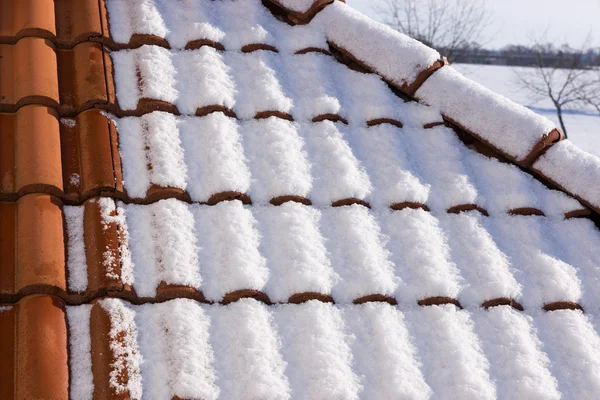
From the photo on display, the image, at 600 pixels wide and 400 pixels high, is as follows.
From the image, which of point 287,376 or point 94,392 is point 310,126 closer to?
point 287,376

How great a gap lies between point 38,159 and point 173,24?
798 millimetres

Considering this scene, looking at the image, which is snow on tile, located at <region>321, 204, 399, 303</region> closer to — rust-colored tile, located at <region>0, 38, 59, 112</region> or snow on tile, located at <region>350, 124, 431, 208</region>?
snow on tile, located at <region>350, 124, 431, 208</region>

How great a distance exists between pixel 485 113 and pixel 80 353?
1532mm

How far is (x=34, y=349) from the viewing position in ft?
4.84

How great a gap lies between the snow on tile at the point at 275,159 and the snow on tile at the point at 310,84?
0.09 metres

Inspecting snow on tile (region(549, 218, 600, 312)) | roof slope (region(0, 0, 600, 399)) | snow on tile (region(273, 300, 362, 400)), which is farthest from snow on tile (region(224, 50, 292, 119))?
snow on tile (region(549, 218, 600, 312))

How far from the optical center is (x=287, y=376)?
5.23 ft

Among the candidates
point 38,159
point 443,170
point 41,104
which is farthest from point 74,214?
point 443,170

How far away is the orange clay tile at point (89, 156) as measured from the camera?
71.4 inches

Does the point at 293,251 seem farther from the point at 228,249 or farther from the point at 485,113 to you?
the point at 485,113

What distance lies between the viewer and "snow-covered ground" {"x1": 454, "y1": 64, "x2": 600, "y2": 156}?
77.0 ft

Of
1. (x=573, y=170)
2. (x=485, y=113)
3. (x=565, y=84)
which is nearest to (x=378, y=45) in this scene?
(x=485, y=113)

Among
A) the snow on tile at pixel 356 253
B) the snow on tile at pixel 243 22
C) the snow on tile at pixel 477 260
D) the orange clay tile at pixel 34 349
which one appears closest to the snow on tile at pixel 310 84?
the snow on tile at pixel 243 22

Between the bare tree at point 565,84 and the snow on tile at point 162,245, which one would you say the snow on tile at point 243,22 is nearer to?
the snow on tile at point 162,245
